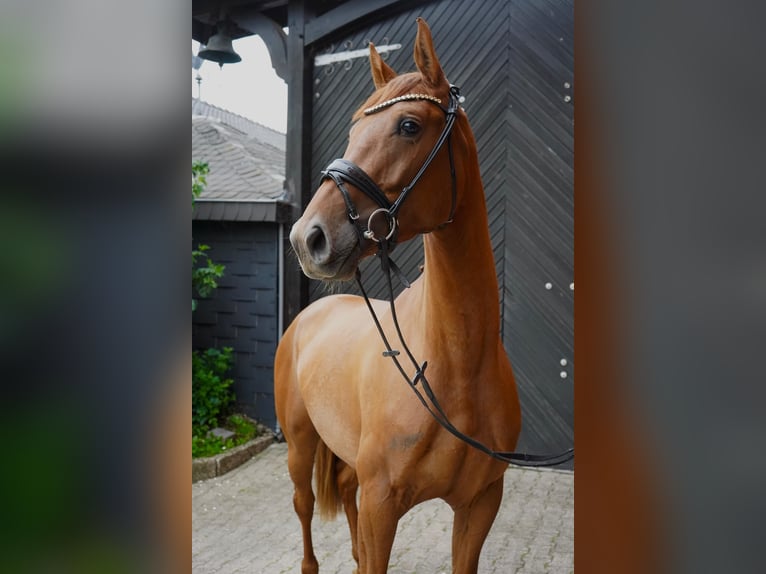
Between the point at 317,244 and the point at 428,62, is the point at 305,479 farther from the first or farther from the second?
the point at 428,62

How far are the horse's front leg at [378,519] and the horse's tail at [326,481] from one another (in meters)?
1.28

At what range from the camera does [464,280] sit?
1.88m

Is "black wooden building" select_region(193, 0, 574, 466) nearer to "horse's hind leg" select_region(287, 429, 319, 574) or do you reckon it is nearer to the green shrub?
the green shrub

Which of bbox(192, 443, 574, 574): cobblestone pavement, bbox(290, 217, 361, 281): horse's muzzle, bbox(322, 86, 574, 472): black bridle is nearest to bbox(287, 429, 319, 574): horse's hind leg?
bbox(192, 443, 574, 574): cobblestone pavement

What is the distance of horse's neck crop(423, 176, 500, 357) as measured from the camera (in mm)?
1869

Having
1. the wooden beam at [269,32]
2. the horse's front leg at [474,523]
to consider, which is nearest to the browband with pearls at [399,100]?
the horse's front leg at [474,523]

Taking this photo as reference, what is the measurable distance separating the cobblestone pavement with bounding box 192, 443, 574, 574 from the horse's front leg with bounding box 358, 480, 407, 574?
5.72 feet

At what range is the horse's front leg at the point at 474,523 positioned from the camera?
221 centimetres

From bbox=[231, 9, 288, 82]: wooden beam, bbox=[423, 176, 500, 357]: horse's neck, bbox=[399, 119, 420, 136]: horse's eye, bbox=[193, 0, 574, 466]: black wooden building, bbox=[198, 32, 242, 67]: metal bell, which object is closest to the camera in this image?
bbox=[399, 119, 420, 136]: horse's eye
